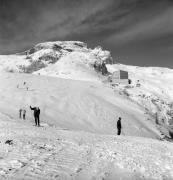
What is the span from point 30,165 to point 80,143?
6.98 m

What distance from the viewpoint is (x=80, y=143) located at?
18375 millimetres

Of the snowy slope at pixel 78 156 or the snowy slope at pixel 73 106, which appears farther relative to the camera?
the snowy slope at pixel 73 106

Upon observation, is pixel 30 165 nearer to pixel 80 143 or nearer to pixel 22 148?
pixel 22 148

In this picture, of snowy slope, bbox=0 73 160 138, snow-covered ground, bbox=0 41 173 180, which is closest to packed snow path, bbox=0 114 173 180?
snow-covered ground, bbox=0 41 173 180

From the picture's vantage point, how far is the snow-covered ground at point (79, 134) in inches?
482

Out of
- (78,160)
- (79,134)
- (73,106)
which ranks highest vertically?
(73,106)

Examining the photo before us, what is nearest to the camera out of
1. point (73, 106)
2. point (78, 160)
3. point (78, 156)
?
point (78, 160)

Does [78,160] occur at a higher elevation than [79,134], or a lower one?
lower

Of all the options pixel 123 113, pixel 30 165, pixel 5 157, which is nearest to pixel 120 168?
pixel 30 165

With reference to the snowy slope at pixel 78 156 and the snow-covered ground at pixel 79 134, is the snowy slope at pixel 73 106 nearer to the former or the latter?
the snow-covered ground at pixel 79 134

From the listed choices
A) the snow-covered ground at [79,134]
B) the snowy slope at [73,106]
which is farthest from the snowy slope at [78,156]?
the snowy slope at [73,106]

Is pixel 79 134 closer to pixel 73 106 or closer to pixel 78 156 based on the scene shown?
pixel 78 156

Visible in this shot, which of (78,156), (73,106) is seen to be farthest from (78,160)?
(73,106)

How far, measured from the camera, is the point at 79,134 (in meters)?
22.4
